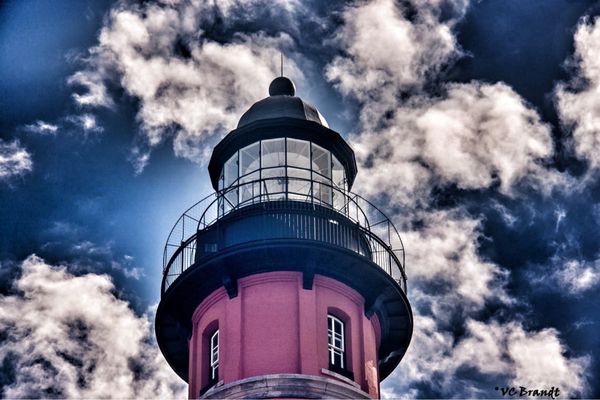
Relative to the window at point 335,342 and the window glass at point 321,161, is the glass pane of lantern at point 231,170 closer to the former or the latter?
the window glass at point 321,161

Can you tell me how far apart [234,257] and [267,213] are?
1449 millimetres

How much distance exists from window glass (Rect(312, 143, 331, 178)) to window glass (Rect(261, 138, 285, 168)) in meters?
0.91

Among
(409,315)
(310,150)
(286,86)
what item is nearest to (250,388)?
(409,315)

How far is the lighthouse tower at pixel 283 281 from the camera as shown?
83.3 feet

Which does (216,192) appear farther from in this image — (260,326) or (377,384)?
(377,384)

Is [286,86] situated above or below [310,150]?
above

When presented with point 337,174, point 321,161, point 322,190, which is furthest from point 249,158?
point 337,174

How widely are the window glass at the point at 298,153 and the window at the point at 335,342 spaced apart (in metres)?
4.47

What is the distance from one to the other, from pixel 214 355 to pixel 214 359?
0.42 ft

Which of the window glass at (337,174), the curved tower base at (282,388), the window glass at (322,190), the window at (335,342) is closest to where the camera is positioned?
the curved tower base at (282,388)

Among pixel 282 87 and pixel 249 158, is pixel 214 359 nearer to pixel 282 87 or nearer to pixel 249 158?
pixel 249 158

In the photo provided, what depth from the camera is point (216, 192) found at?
1126 inches

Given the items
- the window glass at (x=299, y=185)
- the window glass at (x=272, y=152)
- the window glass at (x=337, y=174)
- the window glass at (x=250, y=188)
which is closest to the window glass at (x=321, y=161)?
the window glass at (x=337, y=174)

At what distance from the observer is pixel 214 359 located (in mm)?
26703
